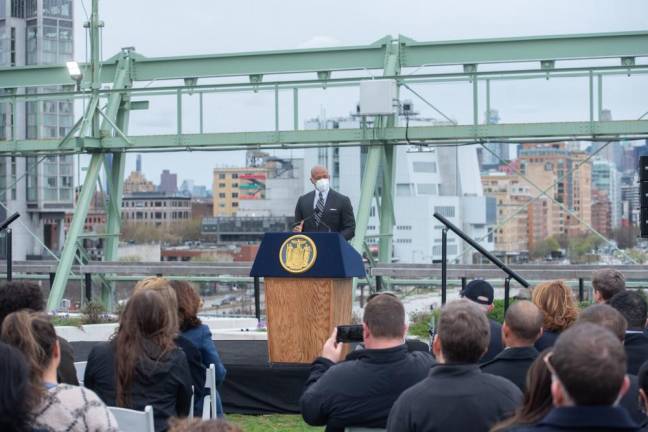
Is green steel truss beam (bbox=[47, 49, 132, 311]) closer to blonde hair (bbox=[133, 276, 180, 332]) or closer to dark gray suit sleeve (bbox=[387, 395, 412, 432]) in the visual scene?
blonde hair (bbox=[133, 276, 180, 332])

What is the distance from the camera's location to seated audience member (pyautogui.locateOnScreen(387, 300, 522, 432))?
412 cm

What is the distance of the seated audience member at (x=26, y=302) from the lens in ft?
17.7

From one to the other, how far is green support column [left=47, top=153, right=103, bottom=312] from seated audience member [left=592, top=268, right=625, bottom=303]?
10356 mm

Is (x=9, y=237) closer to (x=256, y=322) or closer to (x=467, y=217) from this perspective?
(x=256, y=322)

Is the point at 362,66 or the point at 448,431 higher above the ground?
the point at 362,66

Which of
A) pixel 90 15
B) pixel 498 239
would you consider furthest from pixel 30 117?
pixel 498 239

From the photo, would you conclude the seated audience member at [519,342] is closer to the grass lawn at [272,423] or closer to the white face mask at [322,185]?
the grass lawn at [272,423]

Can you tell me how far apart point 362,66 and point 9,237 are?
20.6 feet

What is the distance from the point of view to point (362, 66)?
52.1ft

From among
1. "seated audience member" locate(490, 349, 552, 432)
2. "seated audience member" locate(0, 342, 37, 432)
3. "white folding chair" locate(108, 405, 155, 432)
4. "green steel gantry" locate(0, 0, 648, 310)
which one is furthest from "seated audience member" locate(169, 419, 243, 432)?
"green steel gantry" locate(0, 0, 648, 310)

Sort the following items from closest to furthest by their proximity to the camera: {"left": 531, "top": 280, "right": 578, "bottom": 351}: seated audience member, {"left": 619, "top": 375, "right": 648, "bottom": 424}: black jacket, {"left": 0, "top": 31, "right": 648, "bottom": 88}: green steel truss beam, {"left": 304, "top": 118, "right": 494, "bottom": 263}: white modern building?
1. {"left": 619, "top": 375, "right": 648, "bottom": 424}: black jacket
2. {"left": 531, "top": 280, "right": 578, "bottom": 351}: seated audience member
3. {"left": 0, "top": 31, "right": 648, "bottom": 88}: green steel truss beam
4. {"left": 304, "top": 118, "right": 494, "bottom": 263}: white modern building

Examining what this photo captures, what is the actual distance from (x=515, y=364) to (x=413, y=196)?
2135 inches

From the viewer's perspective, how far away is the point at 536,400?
344cm

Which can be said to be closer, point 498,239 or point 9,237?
point 9,237
